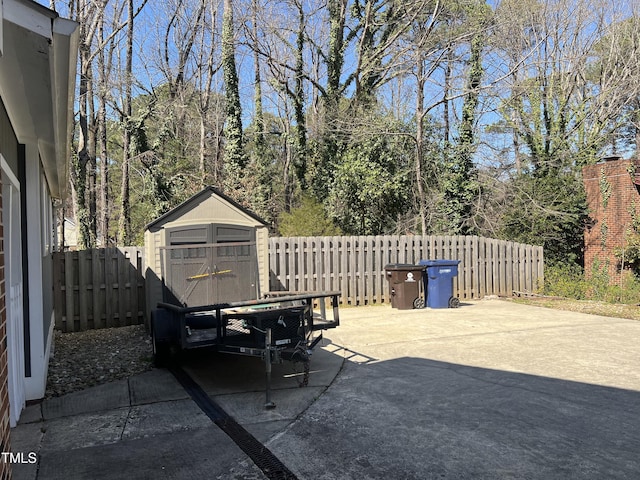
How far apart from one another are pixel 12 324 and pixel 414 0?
1917cm

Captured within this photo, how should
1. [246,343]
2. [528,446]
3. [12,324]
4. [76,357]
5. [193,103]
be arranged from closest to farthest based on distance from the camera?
1. [528,446]
2. [12,324]
3. [246,343]
4. [76,357]
5. [193,103]

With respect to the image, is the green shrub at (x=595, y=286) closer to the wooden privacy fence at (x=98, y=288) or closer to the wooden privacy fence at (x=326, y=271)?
the wooden privacy fence at (x=326, y=271)

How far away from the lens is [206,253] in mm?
8188

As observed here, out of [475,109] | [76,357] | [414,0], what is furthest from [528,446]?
[414,0]

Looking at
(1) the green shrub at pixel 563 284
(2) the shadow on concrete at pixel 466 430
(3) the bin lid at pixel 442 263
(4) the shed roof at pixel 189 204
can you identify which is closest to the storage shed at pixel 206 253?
(4) the shed roof at pixel 189 204

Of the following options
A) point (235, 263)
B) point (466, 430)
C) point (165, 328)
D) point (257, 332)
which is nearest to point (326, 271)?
point (235, 263)

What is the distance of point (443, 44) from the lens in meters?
18.7

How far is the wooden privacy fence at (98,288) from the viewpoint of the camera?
396 inches

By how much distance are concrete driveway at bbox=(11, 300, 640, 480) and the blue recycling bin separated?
4024 millimetres

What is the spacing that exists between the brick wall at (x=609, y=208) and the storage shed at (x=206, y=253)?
12868 mm

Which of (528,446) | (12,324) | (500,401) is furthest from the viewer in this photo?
(500,401)

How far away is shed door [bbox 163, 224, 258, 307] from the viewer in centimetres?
803

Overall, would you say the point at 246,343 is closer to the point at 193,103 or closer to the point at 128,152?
the point at 128,152

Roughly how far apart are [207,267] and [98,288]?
3661mm
